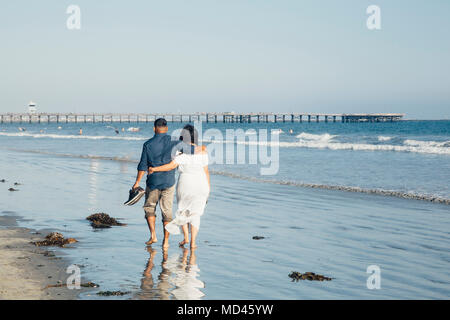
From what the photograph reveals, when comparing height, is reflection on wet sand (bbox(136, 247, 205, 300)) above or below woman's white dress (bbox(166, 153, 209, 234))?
below

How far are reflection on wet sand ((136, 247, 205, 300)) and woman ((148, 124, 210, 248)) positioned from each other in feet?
1.84

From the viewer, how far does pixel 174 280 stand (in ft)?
20.5

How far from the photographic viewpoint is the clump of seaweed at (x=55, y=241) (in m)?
8.10

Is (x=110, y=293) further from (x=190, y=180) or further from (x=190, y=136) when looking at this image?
(x=190, y=136)

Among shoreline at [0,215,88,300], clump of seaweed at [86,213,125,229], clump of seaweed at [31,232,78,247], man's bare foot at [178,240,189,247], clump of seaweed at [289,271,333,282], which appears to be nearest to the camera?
shoreline at [0,215,88,300]

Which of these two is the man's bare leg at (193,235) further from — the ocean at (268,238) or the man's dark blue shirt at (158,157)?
the man's dark blue shirt at (158,157)

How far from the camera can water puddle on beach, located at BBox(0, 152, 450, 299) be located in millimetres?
6039

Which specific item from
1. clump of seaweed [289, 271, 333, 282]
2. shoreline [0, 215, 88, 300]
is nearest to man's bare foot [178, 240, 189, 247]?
shoreline [0, 215, 88, 300]

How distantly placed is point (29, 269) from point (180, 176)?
2.50m

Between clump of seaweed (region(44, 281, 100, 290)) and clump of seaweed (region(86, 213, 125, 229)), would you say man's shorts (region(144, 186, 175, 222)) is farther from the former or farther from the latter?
clump of seaweed (region(44, 281, 100, 290))

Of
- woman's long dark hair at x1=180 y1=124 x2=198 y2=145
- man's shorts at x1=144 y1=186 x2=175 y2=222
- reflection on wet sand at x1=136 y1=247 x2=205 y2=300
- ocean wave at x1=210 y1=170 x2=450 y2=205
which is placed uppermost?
woman's long dark hair at x1=180 y1=124 x2=198 y2=145

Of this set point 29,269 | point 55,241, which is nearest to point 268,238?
point 55,241
